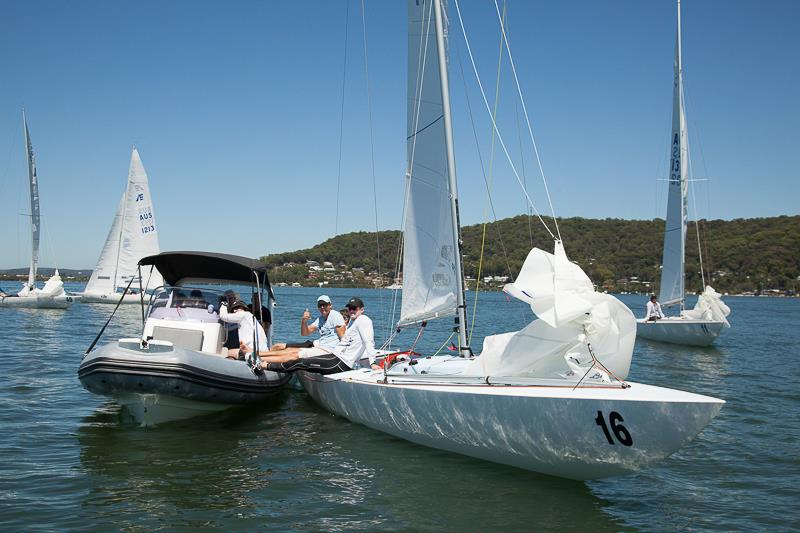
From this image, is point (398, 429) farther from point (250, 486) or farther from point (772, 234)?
point (772, 234)

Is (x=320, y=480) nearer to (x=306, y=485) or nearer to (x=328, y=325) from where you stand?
(x=306, y=485)

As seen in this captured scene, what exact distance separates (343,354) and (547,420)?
453cm

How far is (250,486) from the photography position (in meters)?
6.63

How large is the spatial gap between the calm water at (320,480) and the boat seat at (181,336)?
1.12 m

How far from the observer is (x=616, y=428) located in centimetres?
566

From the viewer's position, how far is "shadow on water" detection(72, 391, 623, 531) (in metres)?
5.69

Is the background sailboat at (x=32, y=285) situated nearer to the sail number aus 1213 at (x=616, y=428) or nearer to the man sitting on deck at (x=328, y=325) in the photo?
the man sitting on deck at (x=328, y=325)

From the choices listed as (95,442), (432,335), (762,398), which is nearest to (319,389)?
(95,442)

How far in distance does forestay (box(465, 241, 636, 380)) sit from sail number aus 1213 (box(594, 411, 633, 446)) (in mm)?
699

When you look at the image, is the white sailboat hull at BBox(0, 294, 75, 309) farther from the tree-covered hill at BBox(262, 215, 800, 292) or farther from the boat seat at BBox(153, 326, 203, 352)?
the tree-covered hill at BBox(262, 215, 800, 292)

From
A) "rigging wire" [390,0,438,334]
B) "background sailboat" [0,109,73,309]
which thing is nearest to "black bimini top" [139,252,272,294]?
"rigging wire" [390,0,438,334]

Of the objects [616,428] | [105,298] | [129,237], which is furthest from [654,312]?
A: [105,298]

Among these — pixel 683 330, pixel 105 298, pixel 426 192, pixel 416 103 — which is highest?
pixel 416 103

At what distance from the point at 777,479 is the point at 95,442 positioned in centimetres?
819
